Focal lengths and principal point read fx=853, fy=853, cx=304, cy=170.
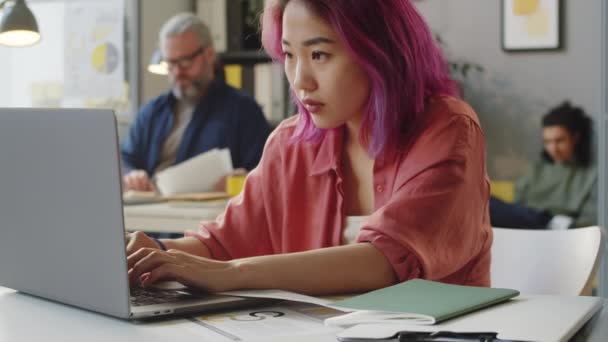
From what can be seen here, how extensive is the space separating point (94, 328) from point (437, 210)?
547mm

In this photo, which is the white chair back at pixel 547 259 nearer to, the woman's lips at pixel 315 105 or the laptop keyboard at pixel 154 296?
the woman's lips at pixel 315 105

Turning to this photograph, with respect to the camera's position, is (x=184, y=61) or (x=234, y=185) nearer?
(x=234, y=185)

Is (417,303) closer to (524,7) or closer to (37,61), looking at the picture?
(524,7)

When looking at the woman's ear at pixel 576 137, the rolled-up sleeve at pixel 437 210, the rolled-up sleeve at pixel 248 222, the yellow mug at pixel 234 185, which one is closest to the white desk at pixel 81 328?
the rolled-up sleeve at pixel 437 210

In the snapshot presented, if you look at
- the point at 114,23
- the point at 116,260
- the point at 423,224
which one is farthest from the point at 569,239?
the point at 114,23

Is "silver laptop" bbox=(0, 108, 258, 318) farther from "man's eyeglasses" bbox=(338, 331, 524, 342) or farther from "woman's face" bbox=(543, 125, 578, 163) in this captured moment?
"woman's face" bbox=(543, 125, 578, 163)

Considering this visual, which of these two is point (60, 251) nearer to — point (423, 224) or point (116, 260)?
point (116, 260)

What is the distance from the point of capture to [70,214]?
0.97m

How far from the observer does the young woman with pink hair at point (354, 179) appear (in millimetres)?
1163

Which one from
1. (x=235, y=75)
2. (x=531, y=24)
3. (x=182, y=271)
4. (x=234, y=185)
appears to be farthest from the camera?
(x=235, y=75)

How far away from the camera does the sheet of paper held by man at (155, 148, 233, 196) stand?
2.98m

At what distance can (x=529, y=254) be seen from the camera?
1498 millimetres

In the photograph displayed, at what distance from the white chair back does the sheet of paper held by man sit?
5.14 feet

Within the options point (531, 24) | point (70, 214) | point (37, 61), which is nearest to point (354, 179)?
point (70, 214)
